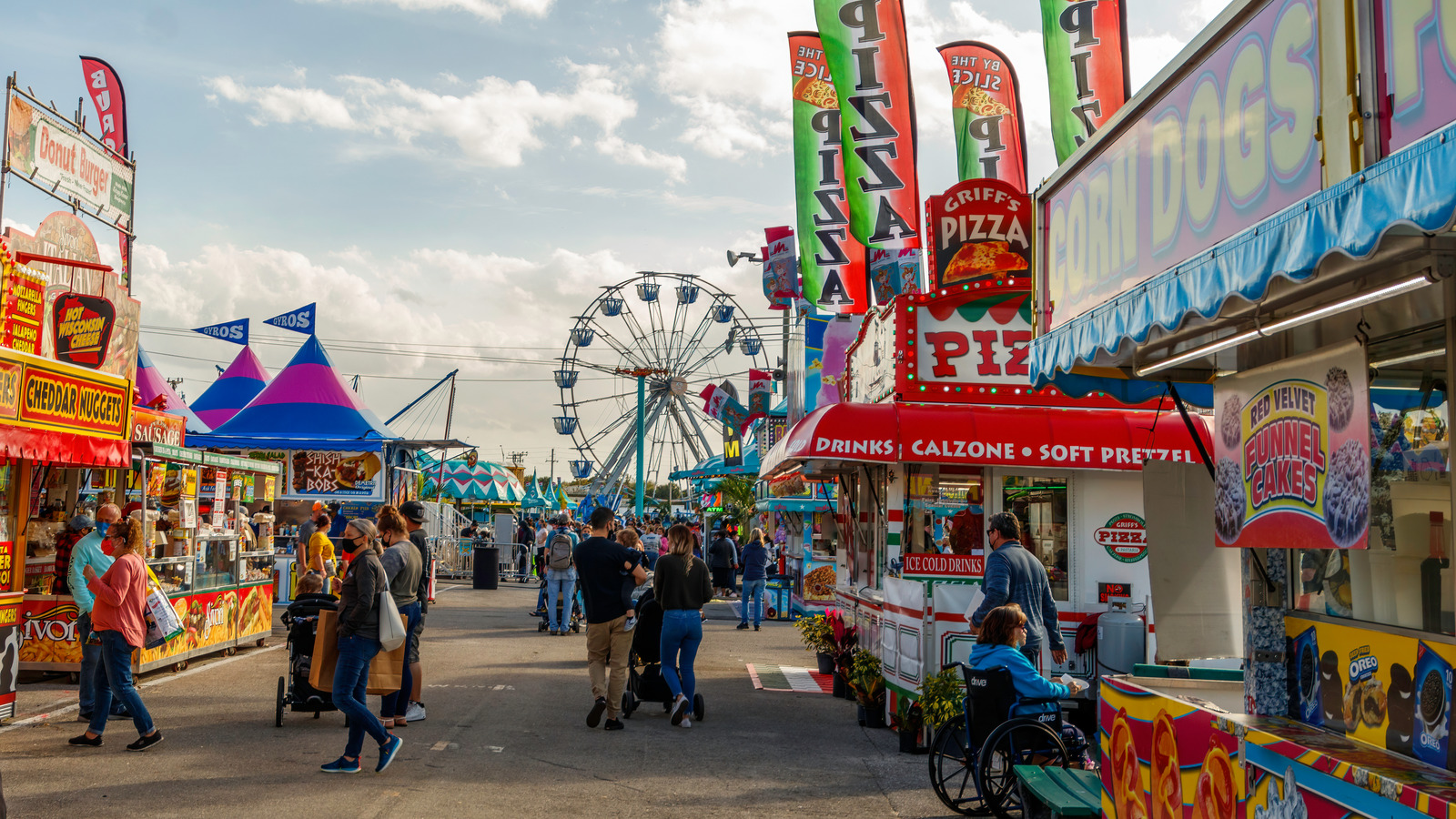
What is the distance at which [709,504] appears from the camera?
42.0m

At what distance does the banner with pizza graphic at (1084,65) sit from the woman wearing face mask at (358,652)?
8.04m

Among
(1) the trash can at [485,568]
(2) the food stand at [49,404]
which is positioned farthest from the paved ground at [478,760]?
(1) the trash can at [485,568]

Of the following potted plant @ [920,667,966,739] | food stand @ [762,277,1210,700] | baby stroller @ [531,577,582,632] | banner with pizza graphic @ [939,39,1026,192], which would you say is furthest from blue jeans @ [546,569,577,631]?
potted plant @ [920,667,966,739]

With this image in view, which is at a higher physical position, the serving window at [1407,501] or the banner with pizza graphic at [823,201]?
the banner with pizza graphic at [823,201]

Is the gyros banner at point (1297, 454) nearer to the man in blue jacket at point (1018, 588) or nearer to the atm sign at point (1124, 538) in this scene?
the man in blue jacket at point (1018, 588)

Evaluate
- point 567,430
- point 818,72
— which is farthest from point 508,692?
point 567,430

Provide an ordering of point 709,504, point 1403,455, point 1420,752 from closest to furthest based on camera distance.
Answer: point 1420,752
point 1403,455
point 709,504

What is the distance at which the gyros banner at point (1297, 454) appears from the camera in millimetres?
3611

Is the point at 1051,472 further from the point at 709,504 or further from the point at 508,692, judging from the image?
the point at 709,504

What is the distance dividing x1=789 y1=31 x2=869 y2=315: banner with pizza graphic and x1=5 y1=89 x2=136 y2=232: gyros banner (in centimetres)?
898

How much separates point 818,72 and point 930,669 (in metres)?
10.6

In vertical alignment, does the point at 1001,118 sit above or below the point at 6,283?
above

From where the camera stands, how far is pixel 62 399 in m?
9.47

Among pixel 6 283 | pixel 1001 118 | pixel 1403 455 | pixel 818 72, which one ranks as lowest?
pixel 1403 455
